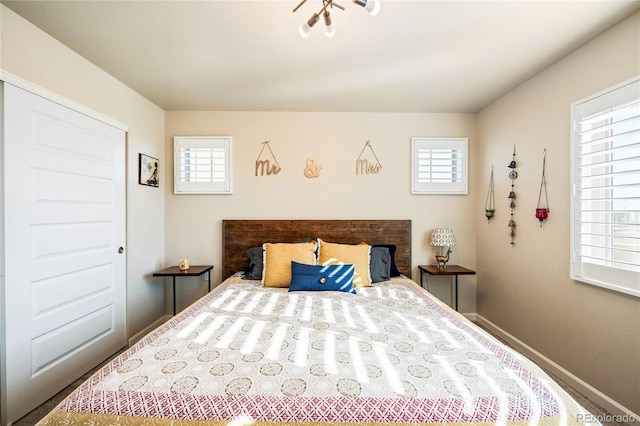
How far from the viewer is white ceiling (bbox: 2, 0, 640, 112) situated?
1.63 meters

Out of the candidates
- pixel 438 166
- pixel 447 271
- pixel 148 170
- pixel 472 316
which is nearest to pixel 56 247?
pixel 148 170

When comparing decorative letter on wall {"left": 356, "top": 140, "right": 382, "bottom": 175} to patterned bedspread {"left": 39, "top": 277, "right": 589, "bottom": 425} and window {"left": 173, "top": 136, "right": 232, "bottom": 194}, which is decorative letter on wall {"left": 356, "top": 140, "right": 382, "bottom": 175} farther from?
patterned bedspread {"left": 39, "top": 277, "right": 589, "bottom": 425}

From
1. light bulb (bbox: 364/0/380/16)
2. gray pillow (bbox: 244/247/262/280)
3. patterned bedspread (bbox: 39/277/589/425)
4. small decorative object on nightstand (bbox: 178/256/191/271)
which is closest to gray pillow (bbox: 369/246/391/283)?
patterned bedspread (bbox: 39/277/589/425)

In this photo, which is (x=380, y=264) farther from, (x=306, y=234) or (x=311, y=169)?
(x=311, y=169)

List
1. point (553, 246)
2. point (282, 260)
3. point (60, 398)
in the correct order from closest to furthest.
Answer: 1. point (60, 398)
2. point (553, 246)
3. point (282, 260)

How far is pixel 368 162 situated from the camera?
3.28 metres

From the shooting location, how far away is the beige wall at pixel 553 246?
1.74m

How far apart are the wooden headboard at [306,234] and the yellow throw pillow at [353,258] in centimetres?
43

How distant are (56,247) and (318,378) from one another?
6.95 feet

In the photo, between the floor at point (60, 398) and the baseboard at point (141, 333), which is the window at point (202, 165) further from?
the floor at point (60, 398)

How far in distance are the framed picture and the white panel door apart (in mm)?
263

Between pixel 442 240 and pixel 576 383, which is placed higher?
pixel 442 240

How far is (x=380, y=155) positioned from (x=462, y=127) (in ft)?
3.51

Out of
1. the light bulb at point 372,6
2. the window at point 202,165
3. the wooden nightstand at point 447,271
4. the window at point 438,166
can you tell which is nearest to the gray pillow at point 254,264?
the window at point 202,165
